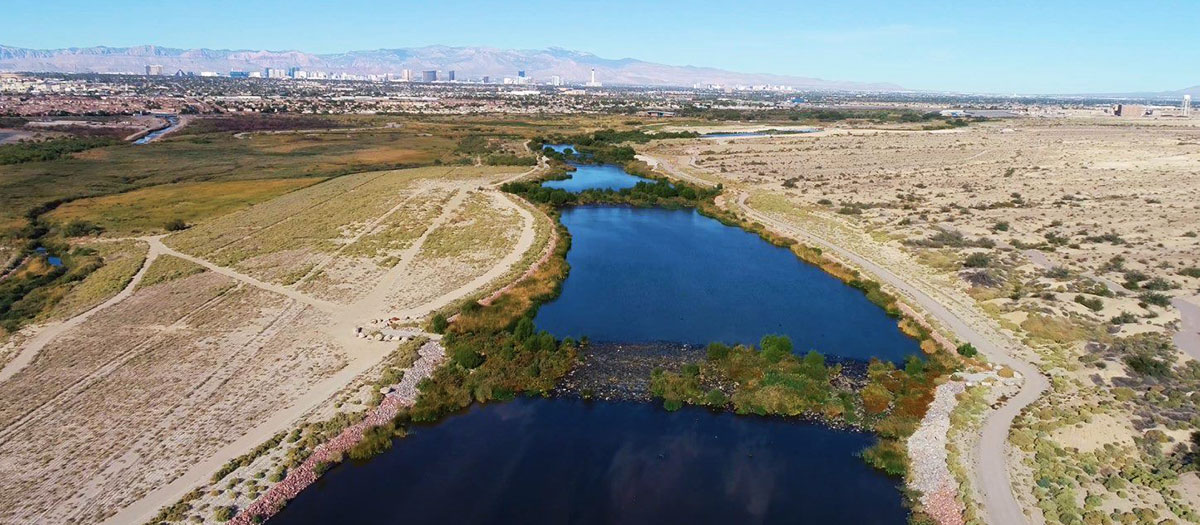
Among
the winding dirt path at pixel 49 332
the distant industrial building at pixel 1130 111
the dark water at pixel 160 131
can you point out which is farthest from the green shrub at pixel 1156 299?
the distant industrial building at pixel 1130 111

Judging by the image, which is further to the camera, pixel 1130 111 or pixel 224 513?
pixel 1130 111

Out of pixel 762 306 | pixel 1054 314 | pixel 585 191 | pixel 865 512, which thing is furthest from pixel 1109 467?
pixel 585 191

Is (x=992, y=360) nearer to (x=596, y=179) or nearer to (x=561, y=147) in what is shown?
(x=596, y=179)

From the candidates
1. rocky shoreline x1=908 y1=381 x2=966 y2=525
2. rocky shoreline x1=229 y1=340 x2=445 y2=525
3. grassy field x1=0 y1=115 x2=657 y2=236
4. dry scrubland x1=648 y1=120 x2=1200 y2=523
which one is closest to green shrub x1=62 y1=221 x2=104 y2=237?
grassy field x1=0 y1=115 x2=657 y2=236

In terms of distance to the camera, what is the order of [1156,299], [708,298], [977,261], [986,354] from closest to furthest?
[986,354] < [1156,299] < [708,298] < [977,261]

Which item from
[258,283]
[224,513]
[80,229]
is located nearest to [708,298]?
[258,283]

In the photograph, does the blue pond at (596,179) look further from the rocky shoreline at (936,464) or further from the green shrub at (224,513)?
the green shrub at (224,513)
